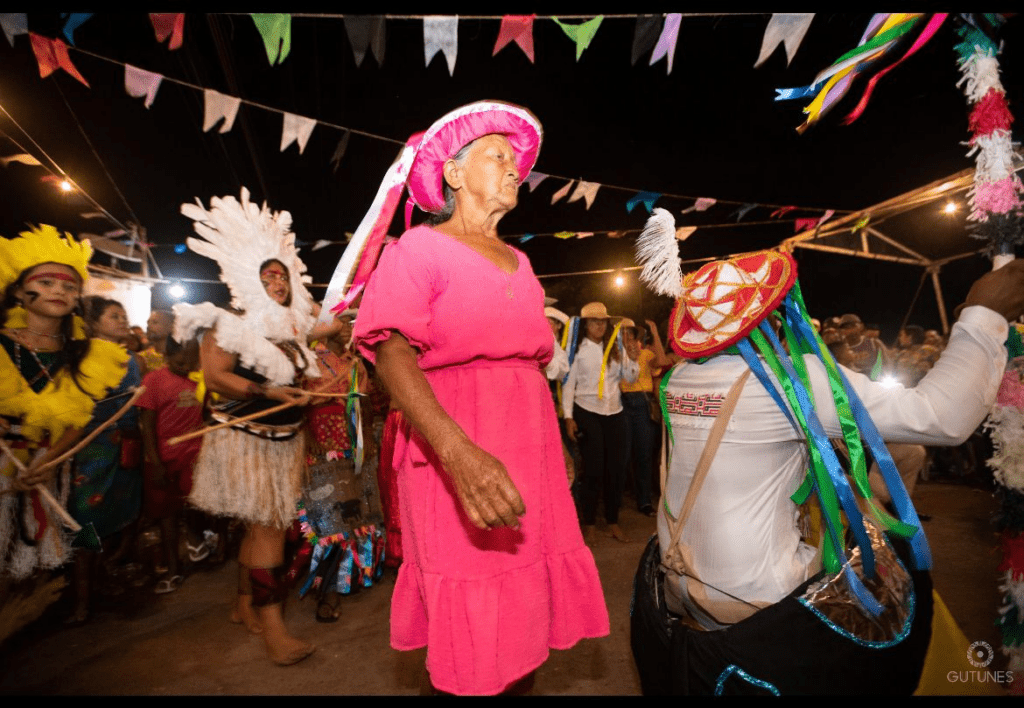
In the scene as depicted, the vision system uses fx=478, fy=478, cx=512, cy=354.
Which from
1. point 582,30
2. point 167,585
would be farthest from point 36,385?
point 582,30

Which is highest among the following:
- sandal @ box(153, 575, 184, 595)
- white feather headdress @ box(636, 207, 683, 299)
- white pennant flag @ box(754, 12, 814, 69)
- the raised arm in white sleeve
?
white pennant flag @ box(754, 12, 814, 69)

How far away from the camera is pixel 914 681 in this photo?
1480 mm

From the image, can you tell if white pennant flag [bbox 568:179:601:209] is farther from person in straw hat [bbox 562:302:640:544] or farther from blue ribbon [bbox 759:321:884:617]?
blue ribbon [bbox 759:321:884:617]

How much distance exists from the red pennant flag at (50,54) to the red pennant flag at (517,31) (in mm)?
3101

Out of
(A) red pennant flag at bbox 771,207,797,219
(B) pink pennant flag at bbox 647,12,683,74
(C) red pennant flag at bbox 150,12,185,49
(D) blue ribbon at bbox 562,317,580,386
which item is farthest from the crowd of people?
(A) red pennant flag at bbox 771,207,797,219

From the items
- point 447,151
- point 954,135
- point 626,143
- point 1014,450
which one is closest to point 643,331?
point 626,143

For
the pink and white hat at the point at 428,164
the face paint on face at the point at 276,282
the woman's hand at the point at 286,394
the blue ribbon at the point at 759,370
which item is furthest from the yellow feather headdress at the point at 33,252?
the blue ribbon at the point at 759,370

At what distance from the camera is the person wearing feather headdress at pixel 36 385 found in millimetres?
2680

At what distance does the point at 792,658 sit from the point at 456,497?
43.2 inches

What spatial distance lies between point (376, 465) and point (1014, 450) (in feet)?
13.5

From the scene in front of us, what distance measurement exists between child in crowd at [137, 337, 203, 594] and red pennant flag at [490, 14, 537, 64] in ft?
11.8

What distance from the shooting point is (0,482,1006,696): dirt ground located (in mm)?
2709

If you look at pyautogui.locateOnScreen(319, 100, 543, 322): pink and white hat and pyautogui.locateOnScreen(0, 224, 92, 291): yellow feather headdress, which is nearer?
pyautogui.locateOnScreen(319, 100, 543, 322): pink and white hat

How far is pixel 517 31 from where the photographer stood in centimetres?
352
